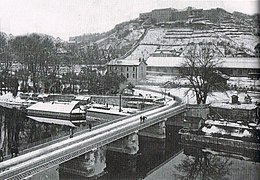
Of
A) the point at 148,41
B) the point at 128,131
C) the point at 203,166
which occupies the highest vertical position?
the point at 148,41

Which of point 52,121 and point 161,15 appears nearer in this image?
point 52,121

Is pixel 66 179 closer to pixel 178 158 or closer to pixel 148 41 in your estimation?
pixel 178 158

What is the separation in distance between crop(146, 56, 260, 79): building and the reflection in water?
13.8 metres

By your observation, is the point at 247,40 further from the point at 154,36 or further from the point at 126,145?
the point at 126,145

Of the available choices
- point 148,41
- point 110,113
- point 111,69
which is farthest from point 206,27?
point 110,113

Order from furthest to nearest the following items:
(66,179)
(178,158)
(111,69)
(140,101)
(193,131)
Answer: (111,69) < (140,101) < (193,131) < (178,158) < (66,179)

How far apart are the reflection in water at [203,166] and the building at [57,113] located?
25.0ft

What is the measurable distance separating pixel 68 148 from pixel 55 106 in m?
11.1

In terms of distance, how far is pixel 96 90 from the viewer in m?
25.5

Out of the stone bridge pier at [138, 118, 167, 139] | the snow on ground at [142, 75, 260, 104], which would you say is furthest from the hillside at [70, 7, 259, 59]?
the stone bridge pier at [138, 118, 167, 139]

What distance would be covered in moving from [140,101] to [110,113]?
11.1 feet

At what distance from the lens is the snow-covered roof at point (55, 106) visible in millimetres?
20511

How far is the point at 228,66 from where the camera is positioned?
31562mm

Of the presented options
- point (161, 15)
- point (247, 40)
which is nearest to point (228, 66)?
point (247, 40)
